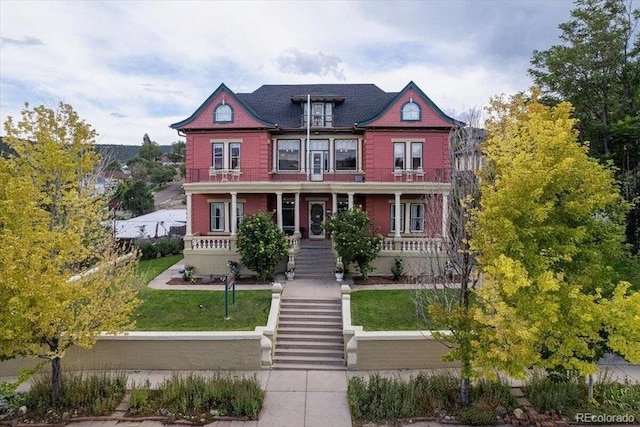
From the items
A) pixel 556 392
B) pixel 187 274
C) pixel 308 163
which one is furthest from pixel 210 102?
pixel 556 392

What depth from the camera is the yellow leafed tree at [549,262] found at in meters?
8.20

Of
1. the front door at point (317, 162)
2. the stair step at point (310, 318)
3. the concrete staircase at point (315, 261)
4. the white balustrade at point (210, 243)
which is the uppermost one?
the front door at point (317, 162)

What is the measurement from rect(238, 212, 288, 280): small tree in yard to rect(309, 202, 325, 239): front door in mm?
6137

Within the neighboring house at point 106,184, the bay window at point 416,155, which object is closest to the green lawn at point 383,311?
the bay window at point 416,155

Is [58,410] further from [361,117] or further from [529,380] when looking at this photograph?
[361,117]

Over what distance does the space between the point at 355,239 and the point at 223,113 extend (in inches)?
432

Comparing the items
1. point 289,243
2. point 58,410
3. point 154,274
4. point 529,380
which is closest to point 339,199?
point 289,243

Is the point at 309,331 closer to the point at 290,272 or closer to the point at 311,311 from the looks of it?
the point at 311,311

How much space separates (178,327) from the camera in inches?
563

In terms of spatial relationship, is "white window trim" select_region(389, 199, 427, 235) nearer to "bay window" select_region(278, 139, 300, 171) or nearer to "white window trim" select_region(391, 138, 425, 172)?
"white window trim" select_region(391, 138, 425, 172)

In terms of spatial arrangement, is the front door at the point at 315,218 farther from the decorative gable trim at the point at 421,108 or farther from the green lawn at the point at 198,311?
the green lawn at the point at 198,311

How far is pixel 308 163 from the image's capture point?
25.0 meters

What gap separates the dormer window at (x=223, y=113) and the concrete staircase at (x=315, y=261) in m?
8.49

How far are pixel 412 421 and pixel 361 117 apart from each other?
61.5ft
